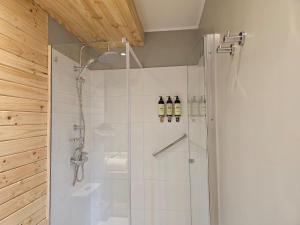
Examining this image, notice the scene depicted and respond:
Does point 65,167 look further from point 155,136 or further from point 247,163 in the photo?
point 247,163

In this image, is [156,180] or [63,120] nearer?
[63,120]

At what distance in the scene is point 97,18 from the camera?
87.2 inches

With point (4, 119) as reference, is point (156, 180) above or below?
below

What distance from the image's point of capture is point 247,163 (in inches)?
46.1

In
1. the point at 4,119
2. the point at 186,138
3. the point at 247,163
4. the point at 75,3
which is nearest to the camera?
the point at 247,163

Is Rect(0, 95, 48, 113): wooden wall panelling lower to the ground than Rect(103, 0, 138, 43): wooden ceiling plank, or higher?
lower

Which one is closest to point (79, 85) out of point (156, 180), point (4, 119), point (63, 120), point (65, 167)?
point (63, 120)

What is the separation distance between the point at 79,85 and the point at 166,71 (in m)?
1.03

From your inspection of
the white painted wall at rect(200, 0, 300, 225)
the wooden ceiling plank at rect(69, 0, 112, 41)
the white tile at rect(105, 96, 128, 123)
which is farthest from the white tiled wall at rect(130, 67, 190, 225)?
the white painted wall at rect(200, 0, 300, 225)

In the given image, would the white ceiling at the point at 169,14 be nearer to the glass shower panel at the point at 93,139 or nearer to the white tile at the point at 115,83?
the glass shower panel at the point at 93,139

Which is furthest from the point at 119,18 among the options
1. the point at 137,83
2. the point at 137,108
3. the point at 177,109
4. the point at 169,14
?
the point at 177,109

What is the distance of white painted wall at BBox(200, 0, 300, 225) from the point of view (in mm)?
746

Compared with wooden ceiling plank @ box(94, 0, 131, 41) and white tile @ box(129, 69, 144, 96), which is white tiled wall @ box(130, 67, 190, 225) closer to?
white tile @ box(129, 69, 144, 96)

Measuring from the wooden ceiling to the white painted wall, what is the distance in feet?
3.08
